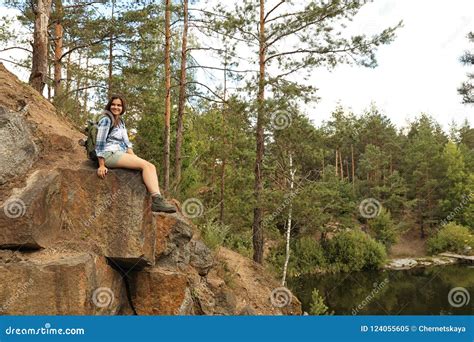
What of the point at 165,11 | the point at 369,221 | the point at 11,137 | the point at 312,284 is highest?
the point at 165,11

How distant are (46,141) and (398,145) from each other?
140 ft

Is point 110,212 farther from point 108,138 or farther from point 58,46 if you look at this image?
point 58,46

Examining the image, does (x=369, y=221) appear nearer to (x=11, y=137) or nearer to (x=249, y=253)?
(x=249, y=253)

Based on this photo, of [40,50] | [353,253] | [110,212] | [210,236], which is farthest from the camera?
[353,253]

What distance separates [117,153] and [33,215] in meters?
1.24

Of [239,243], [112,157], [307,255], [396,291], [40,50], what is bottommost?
[396,291]

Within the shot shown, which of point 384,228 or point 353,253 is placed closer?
point 353,253

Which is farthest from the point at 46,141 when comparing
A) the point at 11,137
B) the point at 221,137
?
the point at 221,137

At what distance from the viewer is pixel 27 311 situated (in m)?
4.32

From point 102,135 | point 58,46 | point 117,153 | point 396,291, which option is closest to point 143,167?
point 117,153

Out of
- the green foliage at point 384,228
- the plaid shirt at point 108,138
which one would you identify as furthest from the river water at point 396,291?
the plaid shirt at point 108,138

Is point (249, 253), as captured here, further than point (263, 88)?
Yes

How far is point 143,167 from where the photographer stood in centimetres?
549

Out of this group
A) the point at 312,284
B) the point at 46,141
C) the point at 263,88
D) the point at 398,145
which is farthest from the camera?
the point at 398,145
